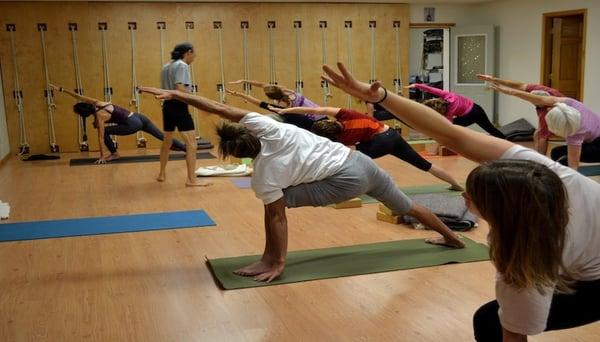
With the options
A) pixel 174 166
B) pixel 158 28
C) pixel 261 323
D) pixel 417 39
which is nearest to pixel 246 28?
pixel 158 28

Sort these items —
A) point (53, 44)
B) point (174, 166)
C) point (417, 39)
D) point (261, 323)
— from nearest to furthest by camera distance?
point (261, 323) → point (174, 166) → point (53, 44) → point (417, 39)

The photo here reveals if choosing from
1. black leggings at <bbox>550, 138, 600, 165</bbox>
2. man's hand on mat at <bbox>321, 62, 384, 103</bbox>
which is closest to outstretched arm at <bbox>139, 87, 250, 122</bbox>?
man's hand on mat at <bbox>321, 62, 384, 103</bbox>

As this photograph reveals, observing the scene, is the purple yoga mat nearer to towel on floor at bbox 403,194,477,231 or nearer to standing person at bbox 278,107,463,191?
standing person at bbox 278,107,463,191

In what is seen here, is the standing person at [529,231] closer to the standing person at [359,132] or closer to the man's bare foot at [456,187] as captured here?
the standing person at [359,132]

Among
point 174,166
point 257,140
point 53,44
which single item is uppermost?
point 53,44

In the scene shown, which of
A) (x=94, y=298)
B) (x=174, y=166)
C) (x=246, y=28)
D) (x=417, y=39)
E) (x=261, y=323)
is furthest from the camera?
(x=417, y=39)

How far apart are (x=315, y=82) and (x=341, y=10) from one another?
1262 mm

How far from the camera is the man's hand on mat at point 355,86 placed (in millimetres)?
1836

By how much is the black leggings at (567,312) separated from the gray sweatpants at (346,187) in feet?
5.99

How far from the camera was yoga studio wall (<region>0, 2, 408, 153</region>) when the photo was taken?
948 centimetres

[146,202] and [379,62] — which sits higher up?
[379,62]

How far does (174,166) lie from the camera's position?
311 inches

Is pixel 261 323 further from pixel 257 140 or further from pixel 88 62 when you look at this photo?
pixel 88 62

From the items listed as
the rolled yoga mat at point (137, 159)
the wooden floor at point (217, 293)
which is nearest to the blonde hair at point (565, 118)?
the wooden floor at point (217, 293)
